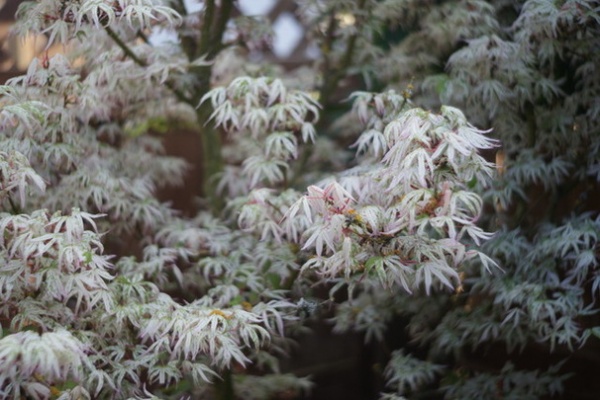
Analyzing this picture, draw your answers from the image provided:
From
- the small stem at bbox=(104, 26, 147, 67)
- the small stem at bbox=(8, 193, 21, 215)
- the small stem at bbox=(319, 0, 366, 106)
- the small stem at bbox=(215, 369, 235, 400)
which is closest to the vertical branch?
the small stem at bbox=(104, 26, 147, 67)

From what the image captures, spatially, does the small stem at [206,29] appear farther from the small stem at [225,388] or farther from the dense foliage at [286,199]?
the small stem at [225,388]

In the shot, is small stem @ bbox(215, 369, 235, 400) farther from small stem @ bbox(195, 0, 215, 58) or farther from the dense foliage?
small stem @ bbox(195, 0, 215, 58)

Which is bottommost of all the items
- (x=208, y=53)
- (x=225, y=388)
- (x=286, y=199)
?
(x=225, y=388)

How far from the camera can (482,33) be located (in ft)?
9.47

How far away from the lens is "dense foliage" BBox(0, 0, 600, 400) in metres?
1.92

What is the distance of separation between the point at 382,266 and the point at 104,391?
963mm

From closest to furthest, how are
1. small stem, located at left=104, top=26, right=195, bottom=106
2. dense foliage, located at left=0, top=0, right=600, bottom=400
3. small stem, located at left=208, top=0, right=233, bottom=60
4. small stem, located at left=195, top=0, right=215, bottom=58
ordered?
dense foliage, located at left=0, top=0, right=600, bottom=400
small stem, located at left=104, top=26, right=195, bottom=106
small stem, located at left=195, top=0, right=215, bottom=58
small stem, located at left=208, top=0, right=233, bottom=60

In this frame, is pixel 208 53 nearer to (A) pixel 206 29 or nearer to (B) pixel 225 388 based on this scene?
(A) pixel 206 29

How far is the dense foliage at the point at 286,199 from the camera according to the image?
75.6 inches

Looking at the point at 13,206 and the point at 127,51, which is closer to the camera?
the point at 13,206

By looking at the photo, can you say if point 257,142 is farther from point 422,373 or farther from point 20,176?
point 422,373

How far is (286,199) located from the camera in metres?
2.46

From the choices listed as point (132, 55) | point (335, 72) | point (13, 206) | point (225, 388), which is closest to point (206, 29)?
point (132, 55)

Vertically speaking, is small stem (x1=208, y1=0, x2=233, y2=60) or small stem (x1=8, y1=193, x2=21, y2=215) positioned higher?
small stem (x1=208, y1=0, x2=233, y2=60)
